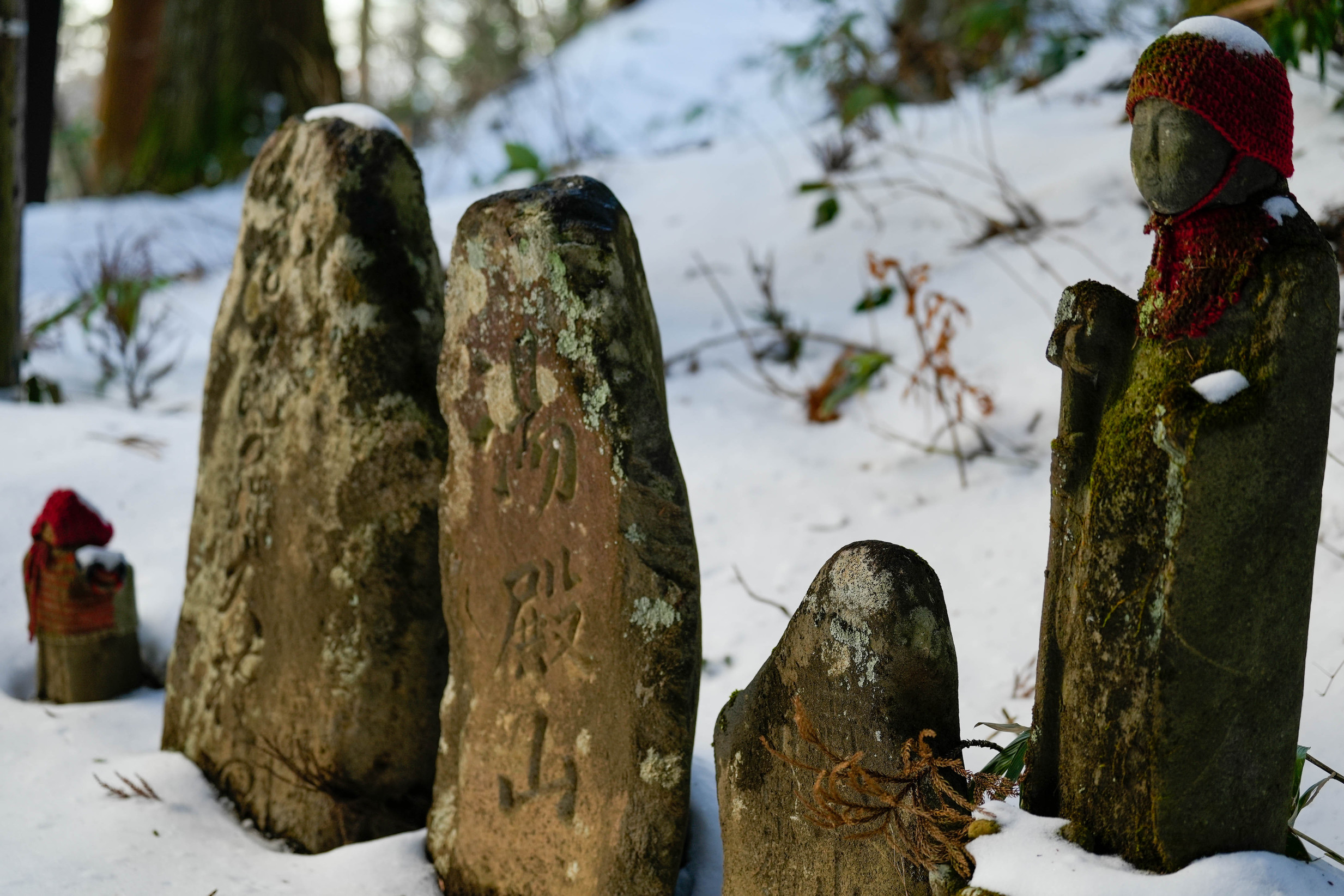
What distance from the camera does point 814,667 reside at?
1.58 metres

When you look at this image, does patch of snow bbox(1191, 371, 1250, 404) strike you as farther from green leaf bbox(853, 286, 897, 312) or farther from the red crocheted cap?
green leaf bbox(853, 286, 897, 312)

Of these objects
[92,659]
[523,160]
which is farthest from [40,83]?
[92,659]

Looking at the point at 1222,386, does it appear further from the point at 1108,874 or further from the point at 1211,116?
the point at 1108,874

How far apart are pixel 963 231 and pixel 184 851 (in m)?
3.54

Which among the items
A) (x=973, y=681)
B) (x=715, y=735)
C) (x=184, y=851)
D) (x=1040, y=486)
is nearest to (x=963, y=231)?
(x=1040, y=486)

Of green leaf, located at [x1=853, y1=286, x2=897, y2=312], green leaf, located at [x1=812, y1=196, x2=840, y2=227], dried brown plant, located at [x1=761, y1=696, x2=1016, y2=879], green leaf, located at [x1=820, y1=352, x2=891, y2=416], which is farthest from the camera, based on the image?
green leaf, located at [x1=812, y1=196, x2=840, y2=227]

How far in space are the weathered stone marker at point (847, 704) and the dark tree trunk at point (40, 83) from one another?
4131 millimetres

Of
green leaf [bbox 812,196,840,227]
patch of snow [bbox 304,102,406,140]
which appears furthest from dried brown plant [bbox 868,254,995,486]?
patch of snow [bbox 304,102,406,140]

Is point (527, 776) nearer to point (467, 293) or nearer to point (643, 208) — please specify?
point (467, 293)

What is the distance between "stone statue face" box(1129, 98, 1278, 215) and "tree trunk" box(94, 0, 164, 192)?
7967 mm

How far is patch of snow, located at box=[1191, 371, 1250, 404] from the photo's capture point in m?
1.29

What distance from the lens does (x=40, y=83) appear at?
4.85m

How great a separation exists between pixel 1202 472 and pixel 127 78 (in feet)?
27.6

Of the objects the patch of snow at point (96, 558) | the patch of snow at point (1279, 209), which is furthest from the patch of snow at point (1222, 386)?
the patch of snow at point (96, 558)
